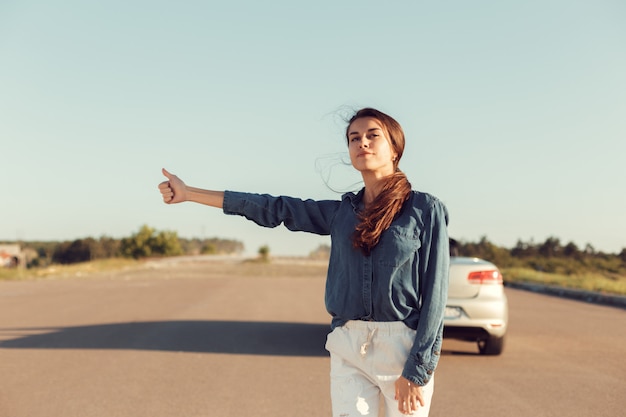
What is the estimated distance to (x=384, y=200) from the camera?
2.83 metres

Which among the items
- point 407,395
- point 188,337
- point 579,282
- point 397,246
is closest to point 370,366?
point 407,395

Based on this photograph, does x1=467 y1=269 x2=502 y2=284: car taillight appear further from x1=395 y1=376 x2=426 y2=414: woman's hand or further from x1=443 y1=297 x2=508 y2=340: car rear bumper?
x1=395 y1=376 x2=426 y2=414: woman's hand

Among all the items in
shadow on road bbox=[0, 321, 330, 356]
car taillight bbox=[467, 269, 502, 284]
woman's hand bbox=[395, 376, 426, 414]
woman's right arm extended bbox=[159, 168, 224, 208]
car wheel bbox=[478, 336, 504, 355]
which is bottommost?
shadow on road bbox=[0, 321, 330, 356]

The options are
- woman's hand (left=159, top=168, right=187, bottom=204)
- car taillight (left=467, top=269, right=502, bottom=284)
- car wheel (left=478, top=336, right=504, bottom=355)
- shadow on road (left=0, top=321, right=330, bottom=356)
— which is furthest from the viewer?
shadow on road (left=0, top=321, right=330, bottom=356)

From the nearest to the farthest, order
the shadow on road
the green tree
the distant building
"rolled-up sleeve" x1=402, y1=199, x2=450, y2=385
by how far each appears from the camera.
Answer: "rolled-up sleeve" x1=402, y1=199, x2=450, y2=385
the shadow on road
the distant building
the green tree

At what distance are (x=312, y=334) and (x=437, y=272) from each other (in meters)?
8.82

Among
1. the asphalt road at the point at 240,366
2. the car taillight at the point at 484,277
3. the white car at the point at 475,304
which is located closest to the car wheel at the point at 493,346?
the white car at the point at 475,304

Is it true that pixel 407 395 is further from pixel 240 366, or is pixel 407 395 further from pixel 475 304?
pixel 475 304

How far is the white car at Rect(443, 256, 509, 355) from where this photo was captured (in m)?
8.80

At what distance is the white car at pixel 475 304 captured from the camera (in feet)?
28.9

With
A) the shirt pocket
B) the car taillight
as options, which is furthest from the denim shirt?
the car taillight

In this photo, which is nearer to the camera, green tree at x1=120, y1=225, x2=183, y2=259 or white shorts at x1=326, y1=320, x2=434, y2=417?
white shorts at x1=326, y1=320, x2=434, y2=417

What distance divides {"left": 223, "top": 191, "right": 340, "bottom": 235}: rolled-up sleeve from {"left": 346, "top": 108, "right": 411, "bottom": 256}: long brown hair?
26 centimetres

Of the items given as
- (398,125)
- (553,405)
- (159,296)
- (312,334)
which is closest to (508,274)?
(159,296)
